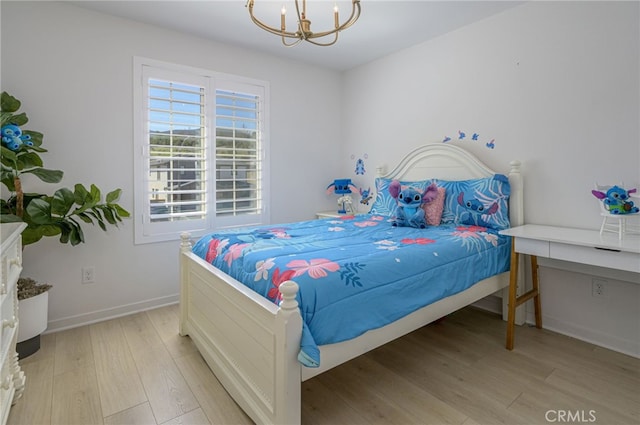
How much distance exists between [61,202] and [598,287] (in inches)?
148

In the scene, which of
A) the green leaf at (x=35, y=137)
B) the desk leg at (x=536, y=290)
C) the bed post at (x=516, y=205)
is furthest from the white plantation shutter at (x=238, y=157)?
the desk leg at (x=536, y=290)

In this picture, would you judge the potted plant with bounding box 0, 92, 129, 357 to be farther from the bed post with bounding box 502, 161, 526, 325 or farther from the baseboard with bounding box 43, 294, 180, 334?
the bed post with bounding box 502, 161, 526, 325

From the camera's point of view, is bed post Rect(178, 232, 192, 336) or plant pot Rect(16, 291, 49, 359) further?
bed post Rect(178, 232, 192, 336)

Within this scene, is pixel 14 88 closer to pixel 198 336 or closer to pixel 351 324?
pixel 198 336

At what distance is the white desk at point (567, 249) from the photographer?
5.95 ft

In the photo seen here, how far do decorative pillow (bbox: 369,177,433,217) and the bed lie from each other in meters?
0.40

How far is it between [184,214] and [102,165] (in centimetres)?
77

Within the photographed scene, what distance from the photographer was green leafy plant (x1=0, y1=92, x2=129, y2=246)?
2.09m

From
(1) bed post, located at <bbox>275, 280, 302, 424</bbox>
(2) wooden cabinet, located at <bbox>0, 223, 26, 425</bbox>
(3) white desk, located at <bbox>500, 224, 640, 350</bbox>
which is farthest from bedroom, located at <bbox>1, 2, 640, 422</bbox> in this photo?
(1) bed post, located at <bbox>275, 280, 302, 424</bbox>

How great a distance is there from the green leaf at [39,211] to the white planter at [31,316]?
514 millimetres

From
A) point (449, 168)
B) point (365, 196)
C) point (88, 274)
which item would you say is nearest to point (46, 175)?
point (88, 274)

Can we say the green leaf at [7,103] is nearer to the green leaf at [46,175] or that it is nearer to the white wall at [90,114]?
the white wall at [90,114]

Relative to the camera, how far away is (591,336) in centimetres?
237

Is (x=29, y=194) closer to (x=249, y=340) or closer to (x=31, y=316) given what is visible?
(x=31, y=316)
